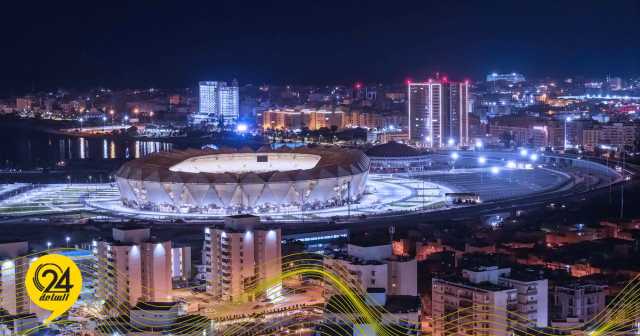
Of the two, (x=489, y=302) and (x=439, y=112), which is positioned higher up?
(x=439, y=112)

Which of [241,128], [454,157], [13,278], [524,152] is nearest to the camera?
[13,278]

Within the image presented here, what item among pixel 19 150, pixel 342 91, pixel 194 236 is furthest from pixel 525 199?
pixel 342 91

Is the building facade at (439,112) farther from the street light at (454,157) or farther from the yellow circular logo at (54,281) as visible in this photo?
the yellow circular logo at (54,281)

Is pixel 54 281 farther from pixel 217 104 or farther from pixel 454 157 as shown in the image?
pixel 217 104

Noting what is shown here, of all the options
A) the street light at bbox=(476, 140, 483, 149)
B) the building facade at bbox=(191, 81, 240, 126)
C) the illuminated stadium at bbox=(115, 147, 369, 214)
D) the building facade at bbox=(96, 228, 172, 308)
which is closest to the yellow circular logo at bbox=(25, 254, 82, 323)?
the building facade at bbox=(96, 228, 172, 308)

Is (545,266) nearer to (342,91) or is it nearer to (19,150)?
(19,150)

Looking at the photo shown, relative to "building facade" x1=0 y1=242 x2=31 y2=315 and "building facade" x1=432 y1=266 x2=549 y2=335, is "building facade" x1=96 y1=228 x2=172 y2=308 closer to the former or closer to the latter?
"building facade" x1=0 y1=242 x2=31 y2=315

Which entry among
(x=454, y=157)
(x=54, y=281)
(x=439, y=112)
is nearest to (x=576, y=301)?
(x=54, y=281)
